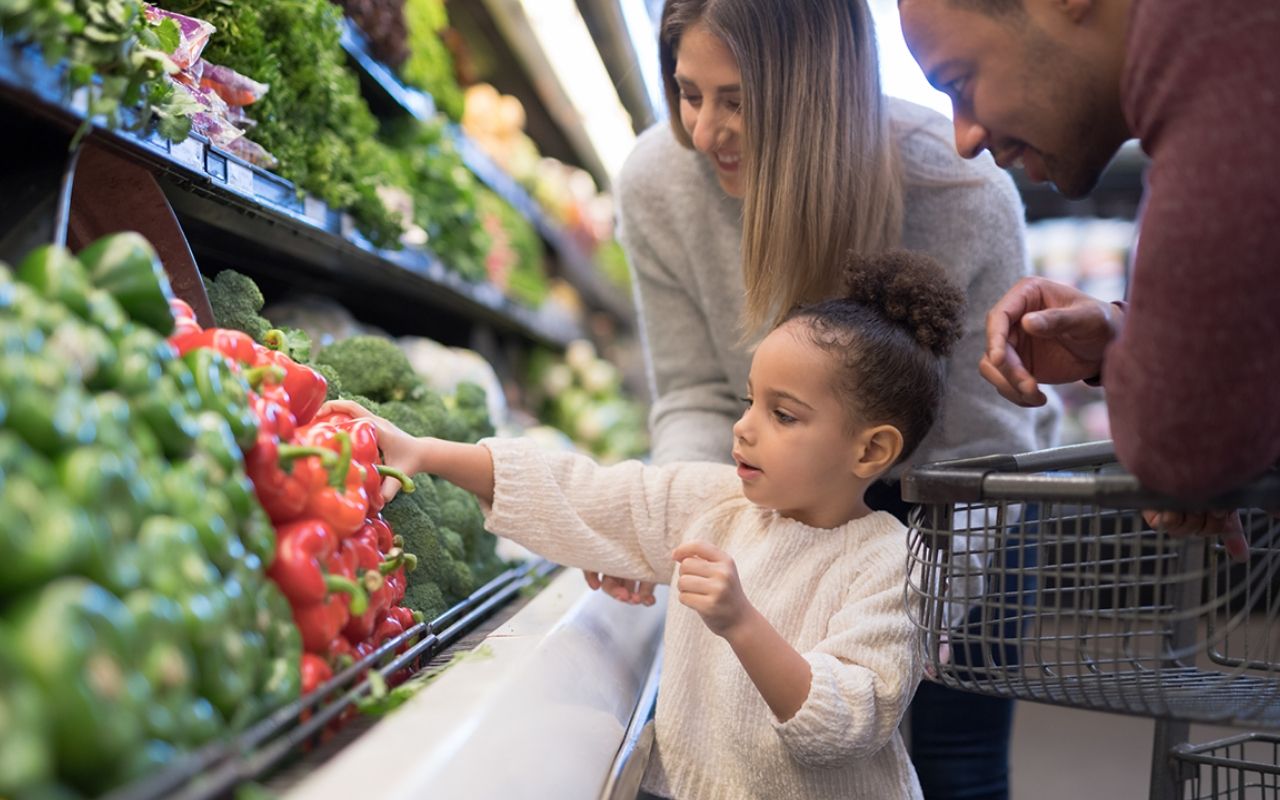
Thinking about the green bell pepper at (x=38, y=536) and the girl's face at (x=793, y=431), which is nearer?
the green bell pepper at (x=38, y=536)

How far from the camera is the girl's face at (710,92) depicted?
1.94 meters

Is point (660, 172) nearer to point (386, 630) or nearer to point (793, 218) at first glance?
point (793, 218)

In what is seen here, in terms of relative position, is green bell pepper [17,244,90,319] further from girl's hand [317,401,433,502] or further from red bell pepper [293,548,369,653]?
girl's hand [317,401,433,502]

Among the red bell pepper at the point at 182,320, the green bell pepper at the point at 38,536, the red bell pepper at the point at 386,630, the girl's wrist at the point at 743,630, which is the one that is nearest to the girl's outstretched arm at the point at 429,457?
the red bell pepper at the point at 386,630

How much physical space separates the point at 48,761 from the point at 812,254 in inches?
58.8

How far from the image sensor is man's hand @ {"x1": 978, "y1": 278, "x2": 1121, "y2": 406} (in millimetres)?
1582

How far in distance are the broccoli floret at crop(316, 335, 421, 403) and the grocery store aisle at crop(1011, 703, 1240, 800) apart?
7.78 ft

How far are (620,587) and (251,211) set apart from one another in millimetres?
922

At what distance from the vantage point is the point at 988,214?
2.11 m

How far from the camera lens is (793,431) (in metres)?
1.71

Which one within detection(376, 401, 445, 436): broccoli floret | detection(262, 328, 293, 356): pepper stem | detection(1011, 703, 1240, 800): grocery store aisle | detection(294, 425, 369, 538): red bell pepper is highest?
detection(262, 328, 293, 356): pepper stem

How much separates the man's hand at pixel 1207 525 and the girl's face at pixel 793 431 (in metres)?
0.46

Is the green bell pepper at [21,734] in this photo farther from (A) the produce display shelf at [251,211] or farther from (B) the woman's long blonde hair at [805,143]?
(B) the woman's long blonde hair at [805,143]

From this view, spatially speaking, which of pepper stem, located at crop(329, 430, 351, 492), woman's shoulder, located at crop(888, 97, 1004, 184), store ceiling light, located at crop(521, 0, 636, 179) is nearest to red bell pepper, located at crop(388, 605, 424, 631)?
pepper stem, located at crop(329, 430, 351, 492)
